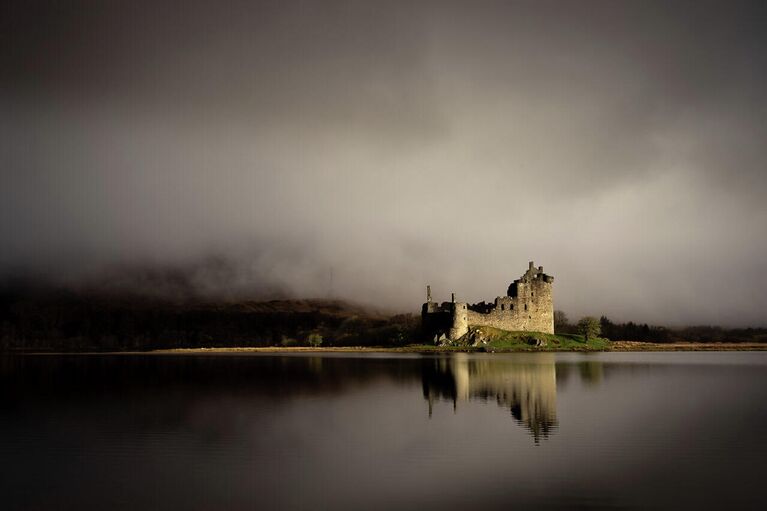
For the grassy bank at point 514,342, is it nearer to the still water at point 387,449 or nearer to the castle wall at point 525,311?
the castle wall at point 525,311

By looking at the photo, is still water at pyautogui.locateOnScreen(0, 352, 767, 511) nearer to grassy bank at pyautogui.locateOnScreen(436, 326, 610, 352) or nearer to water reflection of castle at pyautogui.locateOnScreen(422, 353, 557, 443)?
water reflection of castle at pyautogui.locateOnScreen(422, 353, 557, 443)

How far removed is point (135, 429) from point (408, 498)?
1071cm

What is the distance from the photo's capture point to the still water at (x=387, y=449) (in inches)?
457

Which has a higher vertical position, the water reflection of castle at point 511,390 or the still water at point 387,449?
the water reflection of castle at point 511,390

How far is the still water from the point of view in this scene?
11602mm

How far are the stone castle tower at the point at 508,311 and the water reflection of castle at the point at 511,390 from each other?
38519 mm

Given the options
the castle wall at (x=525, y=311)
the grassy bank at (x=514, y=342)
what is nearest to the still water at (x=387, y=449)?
the grassy bank at (x=514, y=342)

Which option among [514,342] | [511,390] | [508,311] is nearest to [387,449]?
[511,390]

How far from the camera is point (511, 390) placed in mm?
28469

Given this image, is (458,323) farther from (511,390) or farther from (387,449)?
(387,449)

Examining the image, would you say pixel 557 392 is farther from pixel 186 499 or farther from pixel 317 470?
pixel 186 499

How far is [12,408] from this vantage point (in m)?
23.6

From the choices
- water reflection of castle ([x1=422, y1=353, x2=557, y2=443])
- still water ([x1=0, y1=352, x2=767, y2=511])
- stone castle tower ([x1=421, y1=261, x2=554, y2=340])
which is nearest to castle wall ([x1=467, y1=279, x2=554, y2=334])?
stone castle tower ([x1=421, y1=261, x2=554, y2=340])

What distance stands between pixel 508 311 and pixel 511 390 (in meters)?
59.2
